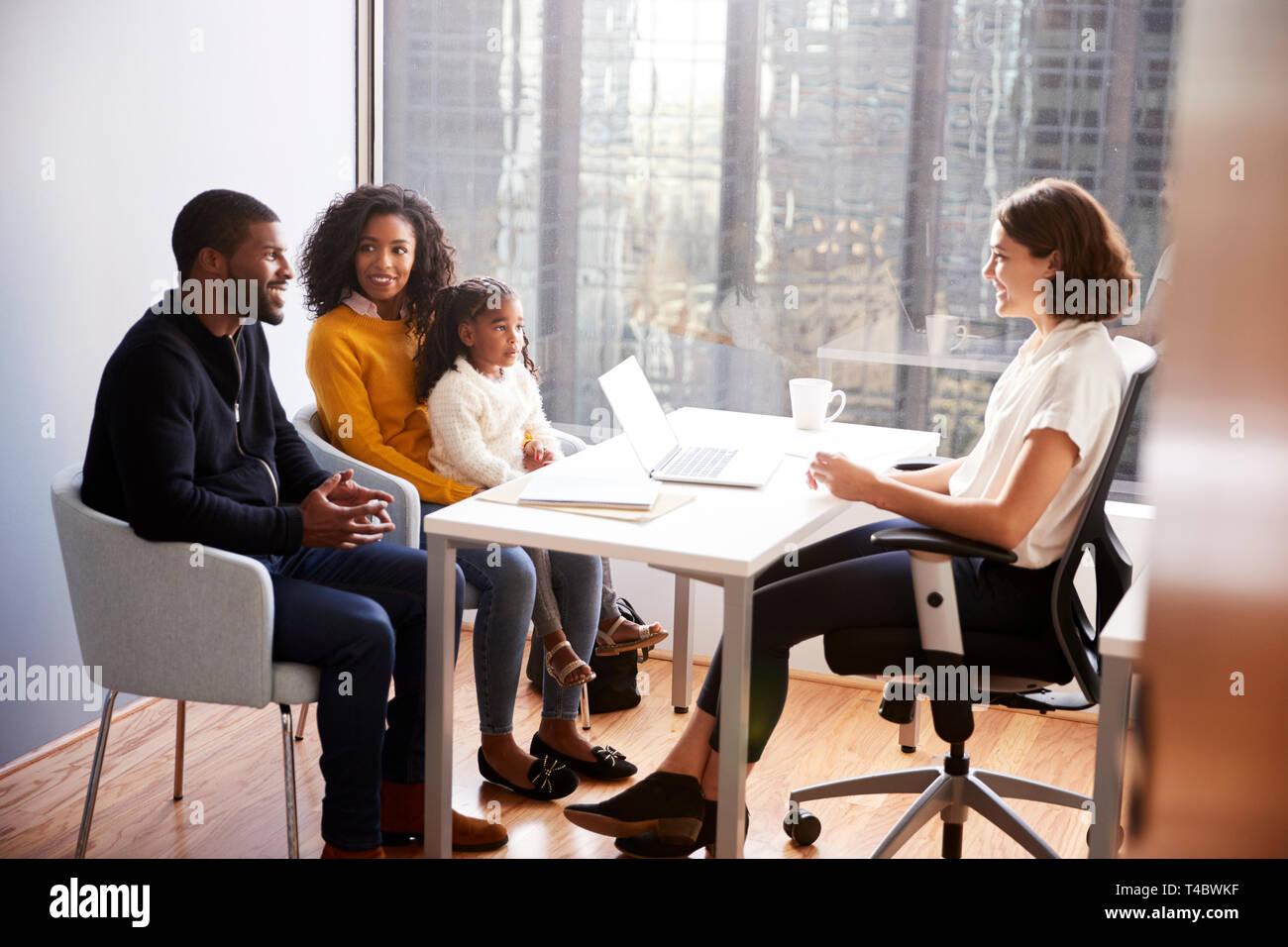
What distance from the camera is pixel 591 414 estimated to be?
11.9 ft

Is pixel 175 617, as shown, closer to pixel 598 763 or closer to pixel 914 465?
pixel 598 763

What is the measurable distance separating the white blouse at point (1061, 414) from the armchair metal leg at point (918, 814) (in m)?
0.50

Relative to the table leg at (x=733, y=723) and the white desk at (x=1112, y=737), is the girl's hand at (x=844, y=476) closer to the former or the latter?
the table leg at (x=733, y=723)

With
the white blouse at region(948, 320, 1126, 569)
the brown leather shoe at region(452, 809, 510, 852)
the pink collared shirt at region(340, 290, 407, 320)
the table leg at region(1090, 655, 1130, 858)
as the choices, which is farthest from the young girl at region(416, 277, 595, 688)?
the table leg at region(1090, 655, 1130, 858)

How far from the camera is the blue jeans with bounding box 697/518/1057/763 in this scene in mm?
2078

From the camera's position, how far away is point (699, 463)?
248cm

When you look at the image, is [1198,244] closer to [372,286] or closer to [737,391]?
[372,286]

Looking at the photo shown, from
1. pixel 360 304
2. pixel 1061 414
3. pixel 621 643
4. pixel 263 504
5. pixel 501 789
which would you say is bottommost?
pixel 501 789

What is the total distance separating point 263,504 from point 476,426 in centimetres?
52

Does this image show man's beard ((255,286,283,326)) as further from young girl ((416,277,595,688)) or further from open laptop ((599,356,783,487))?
open laptop ((599,356,783,487))

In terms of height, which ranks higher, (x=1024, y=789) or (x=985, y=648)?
(x=985, y=648)

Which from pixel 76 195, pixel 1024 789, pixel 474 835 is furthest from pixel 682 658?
pixel 76 195

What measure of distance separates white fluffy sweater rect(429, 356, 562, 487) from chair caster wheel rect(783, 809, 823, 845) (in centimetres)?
90
